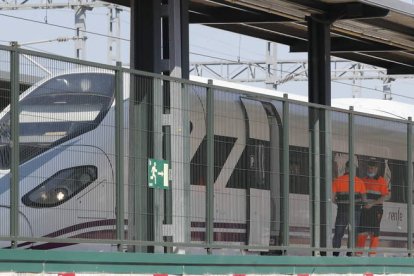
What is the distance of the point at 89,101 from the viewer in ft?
39.7

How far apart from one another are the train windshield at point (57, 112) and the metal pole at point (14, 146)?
0.16 ft

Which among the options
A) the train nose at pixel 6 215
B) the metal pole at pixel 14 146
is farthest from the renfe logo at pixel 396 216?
the metal pole at pixel 14 146

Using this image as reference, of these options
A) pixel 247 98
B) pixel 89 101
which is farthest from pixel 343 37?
pixel 89 101

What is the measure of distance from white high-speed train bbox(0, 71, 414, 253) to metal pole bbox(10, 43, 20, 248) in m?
Answer: 0.05

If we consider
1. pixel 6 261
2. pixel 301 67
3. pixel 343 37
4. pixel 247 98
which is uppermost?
pixel 301 67

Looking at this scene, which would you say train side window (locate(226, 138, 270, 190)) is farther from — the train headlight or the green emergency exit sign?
the train headlight

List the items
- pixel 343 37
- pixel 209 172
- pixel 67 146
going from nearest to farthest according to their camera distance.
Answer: pixel 67 146 < pixel 209 172 < pixel 343 37

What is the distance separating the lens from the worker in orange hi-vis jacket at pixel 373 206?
1723cm

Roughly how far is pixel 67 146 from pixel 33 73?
31.2 inches

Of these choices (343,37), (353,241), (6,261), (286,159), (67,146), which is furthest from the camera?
(343,37)

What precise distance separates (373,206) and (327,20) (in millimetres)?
2718

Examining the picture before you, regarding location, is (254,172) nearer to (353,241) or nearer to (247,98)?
(247,98)

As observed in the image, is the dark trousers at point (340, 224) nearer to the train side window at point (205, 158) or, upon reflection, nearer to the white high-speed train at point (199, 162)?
the white high-speed train at point (199, 162)

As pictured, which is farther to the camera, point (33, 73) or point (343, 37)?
point (343, 37)
